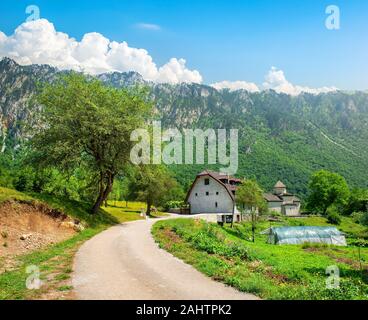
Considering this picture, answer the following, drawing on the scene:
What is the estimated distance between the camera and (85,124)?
35.5m

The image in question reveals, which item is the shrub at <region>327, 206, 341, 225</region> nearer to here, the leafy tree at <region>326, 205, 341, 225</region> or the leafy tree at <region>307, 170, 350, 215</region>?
the leafy tree at <region>326, 205, 341, 225</region>

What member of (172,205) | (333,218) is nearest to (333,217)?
(333,218)

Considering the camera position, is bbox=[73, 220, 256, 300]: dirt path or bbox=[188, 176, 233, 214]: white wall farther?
bbox=[188, 176, 233, 214]: white wall

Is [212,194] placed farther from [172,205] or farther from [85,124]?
[85,124]

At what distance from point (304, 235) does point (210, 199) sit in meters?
27.6

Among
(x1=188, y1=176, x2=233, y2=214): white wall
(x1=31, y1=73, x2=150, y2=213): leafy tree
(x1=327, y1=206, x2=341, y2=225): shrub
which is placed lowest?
(x1=327, y1=206, x2=341, y2=225): shrub

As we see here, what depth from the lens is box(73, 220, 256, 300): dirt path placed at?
39.9 ft

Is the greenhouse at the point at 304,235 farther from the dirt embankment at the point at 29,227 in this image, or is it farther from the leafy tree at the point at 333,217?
the leafy tree at the point at 333,217

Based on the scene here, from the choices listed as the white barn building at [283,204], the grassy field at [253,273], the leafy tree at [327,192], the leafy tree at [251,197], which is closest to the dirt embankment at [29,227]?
the grassy field at [253,273]

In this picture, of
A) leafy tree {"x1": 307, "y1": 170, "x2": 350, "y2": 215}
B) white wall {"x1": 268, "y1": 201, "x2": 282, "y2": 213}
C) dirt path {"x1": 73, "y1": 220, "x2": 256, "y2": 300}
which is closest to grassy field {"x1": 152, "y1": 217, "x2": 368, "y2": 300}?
dirt path {"x1": 73, "y1": 220, "x2": 256, "y2": 300}

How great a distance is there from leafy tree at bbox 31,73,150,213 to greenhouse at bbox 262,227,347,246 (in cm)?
2786

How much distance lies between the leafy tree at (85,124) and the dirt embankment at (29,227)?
22.3 feet

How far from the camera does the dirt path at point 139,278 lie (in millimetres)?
12164
